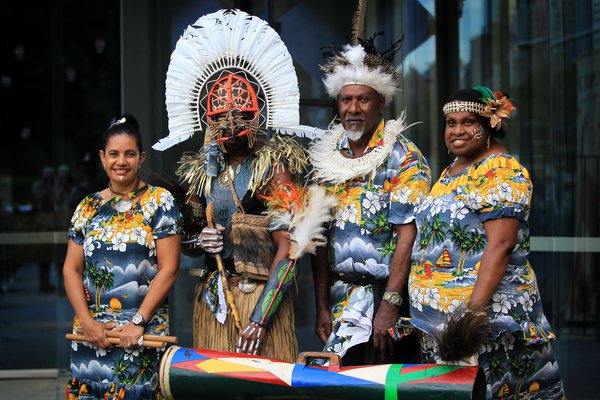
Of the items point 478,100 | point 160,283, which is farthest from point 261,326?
point 478,100

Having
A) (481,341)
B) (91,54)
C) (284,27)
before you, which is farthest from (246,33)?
(91,54)

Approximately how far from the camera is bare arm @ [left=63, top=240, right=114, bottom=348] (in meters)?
4.45

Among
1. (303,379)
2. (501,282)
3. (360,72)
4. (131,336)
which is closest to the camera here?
(303,379)

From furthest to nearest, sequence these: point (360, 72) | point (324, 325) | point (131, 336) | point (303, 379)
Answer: point (324, 325)
point (360, 72)
point (131, 336)
point (303, 379)

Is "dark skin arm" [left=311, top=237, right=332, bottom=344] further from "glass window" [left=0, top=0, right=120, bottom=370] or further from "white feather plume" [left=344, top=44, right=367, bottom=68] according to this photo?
"glass window" [left=0, top=0, right=120, bottom=370]

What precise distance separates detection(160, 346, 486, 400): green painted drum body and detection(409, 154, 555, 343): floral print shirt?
0.33 metres

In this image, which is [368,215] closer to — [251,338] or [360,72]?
[360,72]

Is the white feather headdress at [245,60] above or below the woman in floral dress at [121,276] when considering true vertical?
→ above

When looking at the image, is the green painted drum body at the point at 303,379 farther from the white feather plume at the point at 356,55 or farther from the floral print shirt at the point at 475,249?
the white feather plume at the point at 356,55

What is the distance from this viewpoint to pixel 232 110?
4656 millimetres

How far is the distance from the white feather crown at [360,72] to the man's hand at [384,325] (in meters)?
1.05

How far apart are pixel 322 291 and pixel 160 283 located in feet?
2.69

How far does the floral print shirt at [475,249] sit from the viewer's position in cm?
398

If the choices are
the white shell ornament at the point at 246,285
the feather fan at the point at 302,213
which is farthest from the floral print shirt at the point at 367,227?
the white shell ornament at the point at 246,285
